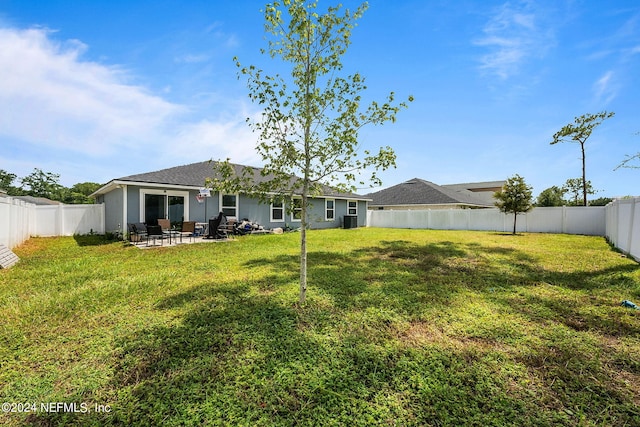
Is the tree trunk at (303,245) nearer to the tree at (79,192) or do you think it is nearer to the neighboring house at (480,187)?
the neighboring house at (480,187)

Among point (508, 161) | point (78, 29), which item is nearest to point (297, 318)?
point (78, 29)

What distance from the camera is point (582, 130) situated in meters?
21.5

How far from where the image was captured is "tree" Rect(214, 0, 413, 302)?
152 inches

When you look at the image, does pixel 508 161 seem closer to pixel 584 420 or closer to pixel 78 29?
pixel 584 420

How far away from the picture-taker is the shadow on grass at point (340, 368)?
6.94ft

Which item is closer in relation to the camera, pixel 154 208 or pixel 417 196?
pixel 154 208

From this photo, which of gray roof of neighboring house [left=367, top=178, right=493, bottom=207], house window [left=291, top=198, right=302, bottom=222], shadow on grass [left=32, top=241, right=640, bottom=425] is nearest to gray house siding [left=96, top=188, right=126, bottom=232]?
shadow on grass [left=32, top=241, right=640, bottom=425]

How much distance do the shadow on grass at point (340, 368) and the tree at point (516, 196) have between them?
13.8m

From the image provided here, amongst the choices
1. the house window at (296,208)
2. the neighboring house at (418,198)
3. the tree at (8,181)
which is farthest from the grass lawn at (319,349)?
the tree at (8,181)

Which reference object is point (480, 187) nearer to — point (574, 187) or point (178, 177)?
point (574, 187)

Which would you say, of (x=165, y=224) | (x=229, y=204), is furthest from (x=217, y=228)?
(x=229, y=204)

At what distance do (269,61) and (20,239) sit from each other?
13105 mm

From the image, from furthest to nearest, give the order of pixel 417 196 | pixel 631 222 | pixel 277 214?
pixel 417 196 → pixel 277 214 → pixel 631 222

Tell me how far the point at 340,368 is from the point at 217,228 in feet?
33.9
